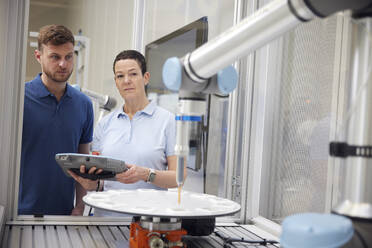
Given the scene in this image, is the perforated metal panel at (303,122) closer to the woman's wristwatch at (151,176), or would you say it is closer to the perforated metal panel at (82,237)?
the perforated metal panel at (82,237)

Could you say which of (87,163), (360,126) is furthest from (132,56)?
(360,126)

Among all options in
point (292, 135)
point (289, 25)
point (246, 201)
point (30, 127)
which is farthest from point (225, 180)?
point (289, 25)

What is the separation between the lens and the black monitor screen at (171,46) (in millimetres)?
1694

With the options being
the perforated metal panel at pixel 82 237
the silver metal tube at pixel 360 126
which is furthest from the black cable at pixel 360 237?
the perforated metal panel at pixel 82 237

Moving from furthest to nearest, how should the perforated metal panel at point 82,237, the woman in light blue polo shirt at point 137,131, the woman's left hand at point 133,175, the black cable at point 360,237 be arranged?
the woman in light blue polo shirt at point 137,131 < the woman's left hand at point 133,175 < the perforated metal panel at point 82,237 < the black cable at point 360,237

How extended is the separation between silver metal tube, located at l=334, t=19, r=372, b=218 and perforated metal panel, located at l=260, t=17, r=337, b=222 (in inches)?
21.2

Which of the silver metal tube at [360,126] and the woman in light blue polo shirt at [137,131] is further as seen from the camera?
the woman in light blue polo shirt at [137,131]

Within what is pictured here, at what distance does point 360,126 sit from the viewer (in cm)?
56

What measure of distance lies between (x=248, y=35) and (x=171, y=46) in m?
1.23

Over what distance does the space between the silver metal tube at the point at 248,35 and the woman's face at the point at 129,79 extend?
0.93 metres

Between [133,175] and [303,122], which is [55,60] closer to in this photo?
[133,175]

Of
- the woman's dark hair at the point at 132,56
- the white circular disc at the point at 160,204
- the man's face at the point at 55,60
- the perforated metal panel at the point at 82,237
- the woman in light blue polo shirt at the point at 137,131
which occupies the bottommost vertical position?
the perforated metal panel at the point at 82,237

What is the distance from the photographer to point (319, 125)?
116 cm

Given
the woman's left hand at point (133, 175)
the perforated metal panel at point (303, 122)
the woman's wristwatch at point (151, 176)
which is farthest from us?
the woman's wristwatch at point (151, 176)
